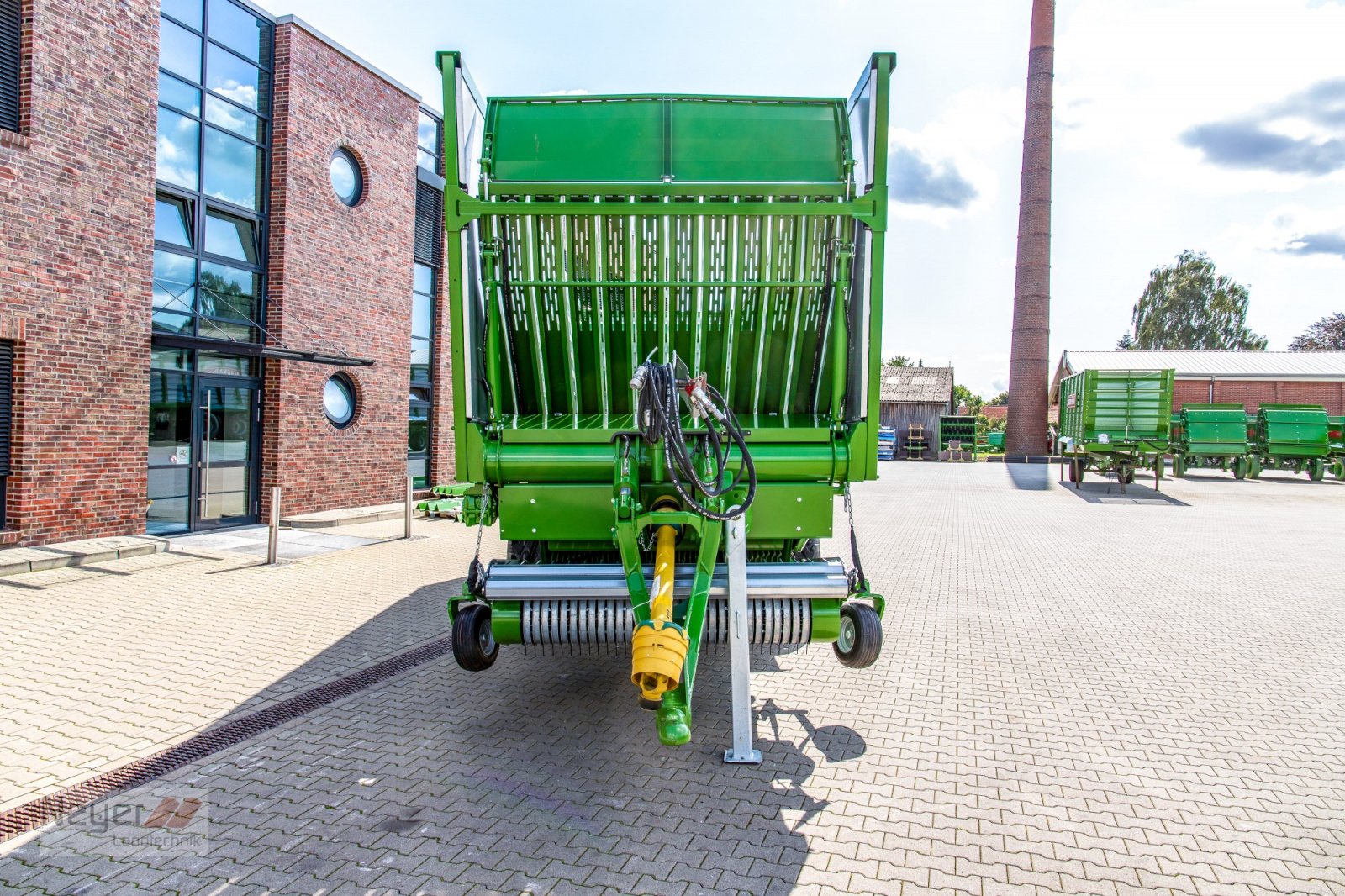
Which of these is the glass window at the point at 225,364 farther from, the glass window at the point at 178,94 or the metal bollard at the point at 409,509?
the glass window at the point at 178,94

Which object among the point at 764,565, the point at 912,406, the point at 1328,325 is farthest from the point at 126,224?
the point at 1328,325

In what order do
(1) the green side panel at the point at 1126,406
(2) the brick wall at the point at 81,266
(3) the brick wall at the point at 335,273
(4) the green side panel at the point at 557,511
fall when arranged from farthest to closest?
1. (1) the green side panel at the point at 1126,406
2. (3) the brick wall at the point at 335,273
3. (2) the brick wall at the point at 81,266
4. (4) the green side panel at the point at 557,511

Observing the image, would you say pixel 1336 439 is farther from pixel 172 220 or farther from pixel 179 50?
pixel 179 50

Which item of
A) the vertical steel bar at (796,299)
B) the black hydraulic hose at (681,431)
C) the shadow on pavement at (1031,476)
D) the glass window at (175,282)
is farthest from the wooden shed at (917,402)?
the black hydraulic hose at (681,431)

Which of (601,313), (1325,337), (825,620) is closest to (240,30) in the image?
(601,313)

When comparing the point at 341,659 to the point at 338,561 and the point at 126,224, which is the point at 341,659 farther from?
the point at 126,224

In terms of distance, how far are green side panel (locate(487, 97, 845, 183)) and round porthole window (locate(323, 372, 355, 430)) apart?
8.60 m

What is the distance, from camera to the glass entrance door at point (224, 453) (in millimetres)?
10594

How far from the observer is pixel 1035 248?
33.6 meters

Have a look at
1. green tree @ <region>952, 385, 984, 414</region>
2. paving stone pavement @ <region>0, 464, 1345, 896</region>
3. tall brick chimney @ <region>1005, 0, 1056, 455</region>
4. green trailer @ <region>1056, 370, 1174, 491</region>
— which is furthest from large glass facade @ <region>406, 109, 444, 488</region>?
green tree @ <region>952, 385, 984, 414</region>

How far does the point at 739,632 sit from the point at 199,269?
9620 mm

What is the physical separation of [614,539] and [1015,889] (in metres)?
2.30

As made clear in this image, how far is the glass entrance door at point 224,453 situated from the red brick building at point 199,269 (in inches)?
1.0

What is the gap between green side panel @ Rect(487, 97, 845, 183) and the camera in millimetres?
4637
